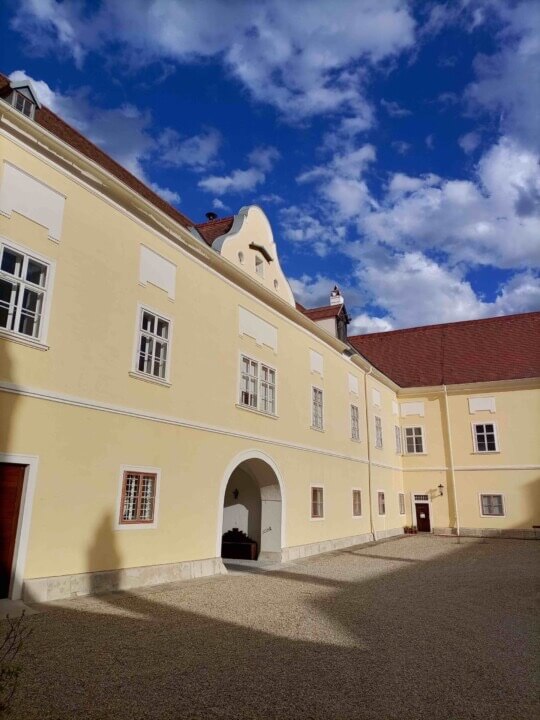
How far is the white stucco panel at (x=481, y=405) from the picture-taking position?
27078 millimetres

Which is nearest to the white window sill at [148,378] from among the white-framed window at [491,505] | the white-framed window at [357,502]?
the white-framed window at [357,502]

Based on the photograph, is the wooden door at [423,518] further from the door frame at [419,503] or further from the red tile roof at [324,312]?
the red tile roof at [324,312]

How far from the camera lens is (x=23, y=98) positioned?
32.5 ft

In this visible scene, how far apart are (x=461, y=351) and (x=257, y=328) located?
18.2 meters

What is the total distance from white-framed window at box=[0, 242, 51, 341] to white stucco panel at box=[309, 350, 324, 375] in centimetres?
1119

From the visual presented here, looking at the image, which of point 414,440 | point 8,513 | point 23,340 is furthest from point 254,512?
point 414,440

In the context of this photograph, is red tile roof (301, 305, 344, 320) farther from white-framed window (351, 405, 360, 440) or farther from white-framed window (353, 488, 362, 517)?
white-framed window (353, 488, 362, 517)

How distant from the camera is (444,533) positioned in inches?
1056

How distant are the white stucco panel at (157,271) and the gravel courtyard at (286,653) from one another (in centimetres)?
620

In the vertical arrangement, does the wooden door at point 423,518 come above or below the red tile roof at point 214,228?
below

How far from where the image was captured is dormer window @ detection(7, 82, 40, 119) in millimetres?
9758

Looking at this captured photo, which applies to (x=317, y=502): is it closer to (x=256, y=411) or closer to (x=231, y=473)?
(x=231, y=473)

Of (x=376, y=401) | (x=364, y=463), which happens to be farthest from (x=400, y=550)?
(x=376, y=401)

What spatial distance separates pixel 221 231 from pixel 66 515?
9797 mm
